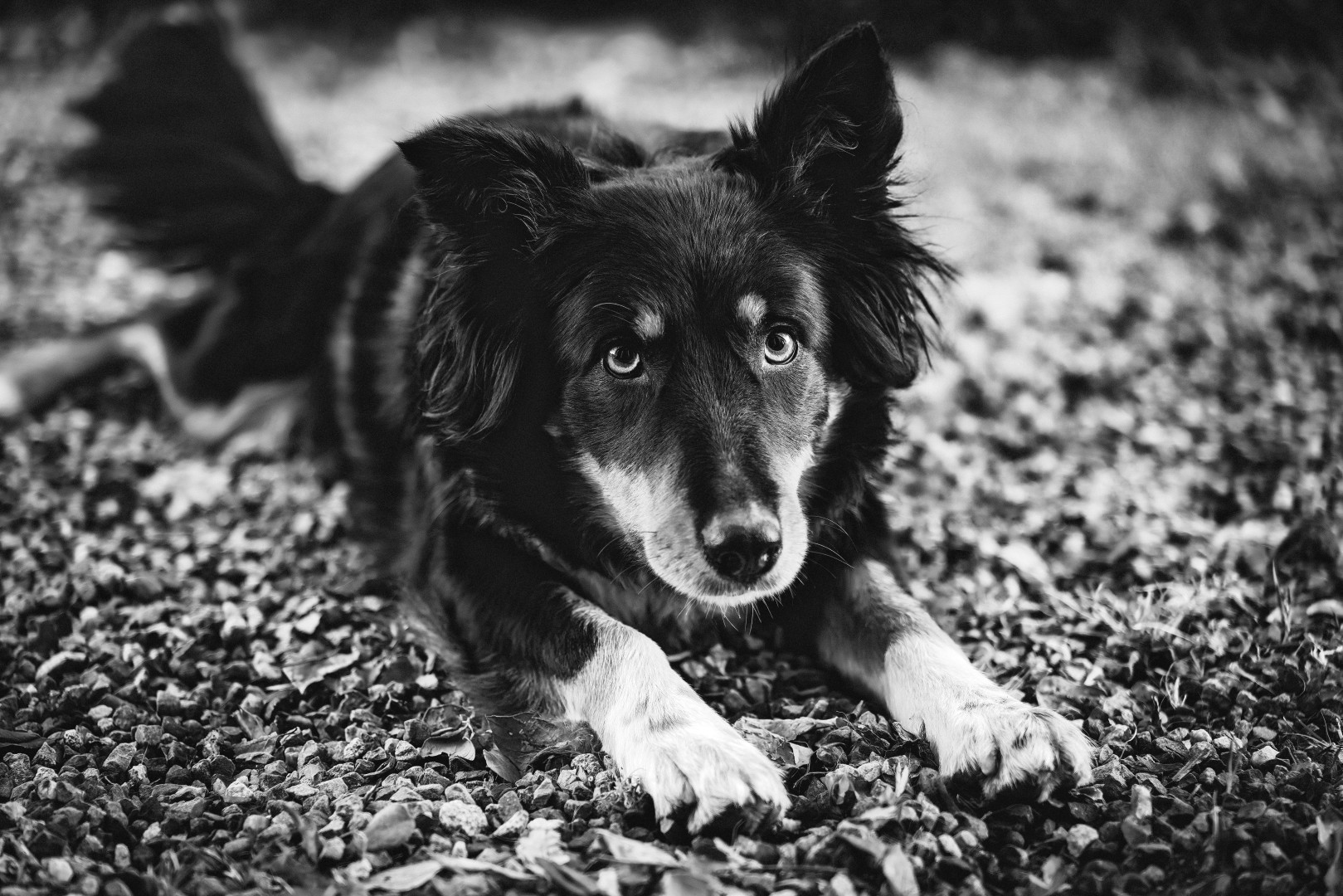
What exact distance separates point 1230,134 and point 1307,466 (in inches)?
163

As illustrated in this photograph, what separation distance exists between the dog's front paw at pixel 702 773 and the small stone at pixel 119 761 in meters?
1.28

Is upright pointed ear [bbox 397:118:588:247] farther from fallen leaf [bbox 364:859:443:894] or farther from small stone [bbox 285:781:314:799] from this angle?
fallen leaf [bbox 364:859:443:894]

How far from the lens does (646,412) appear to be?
2705 millimetres

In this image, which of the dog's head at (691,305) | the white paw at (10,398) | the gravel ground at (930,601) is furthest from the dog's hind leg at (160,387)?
the dog's head at (691,305)

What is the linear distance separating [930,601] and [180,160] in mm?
4123

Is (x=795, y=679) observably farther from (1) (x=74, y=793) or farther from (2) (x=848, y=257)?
(1) (x=74, y=793)

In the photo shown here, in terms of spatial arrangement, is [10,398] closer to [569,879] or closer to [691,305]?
[691,305]

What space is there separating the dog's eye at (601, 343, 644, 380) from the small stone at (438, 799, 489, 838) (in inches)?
45.4

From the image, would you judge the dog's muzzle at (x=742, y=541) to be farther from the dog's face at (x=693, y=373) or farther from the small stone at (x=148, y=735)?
the small stone at (x=148, y=735)

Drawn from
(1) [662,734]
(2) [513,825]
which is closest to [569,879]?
(2) [513,825]

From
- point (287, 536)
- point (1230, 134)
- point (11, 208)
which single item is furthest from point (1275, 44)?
point (11, 208)

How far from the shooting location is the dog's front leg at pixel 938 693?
231 centimetres

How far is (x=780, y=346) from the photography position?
9.31 feet

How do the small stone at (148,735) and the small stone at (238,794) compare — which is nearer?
the small stone at (238,794)
